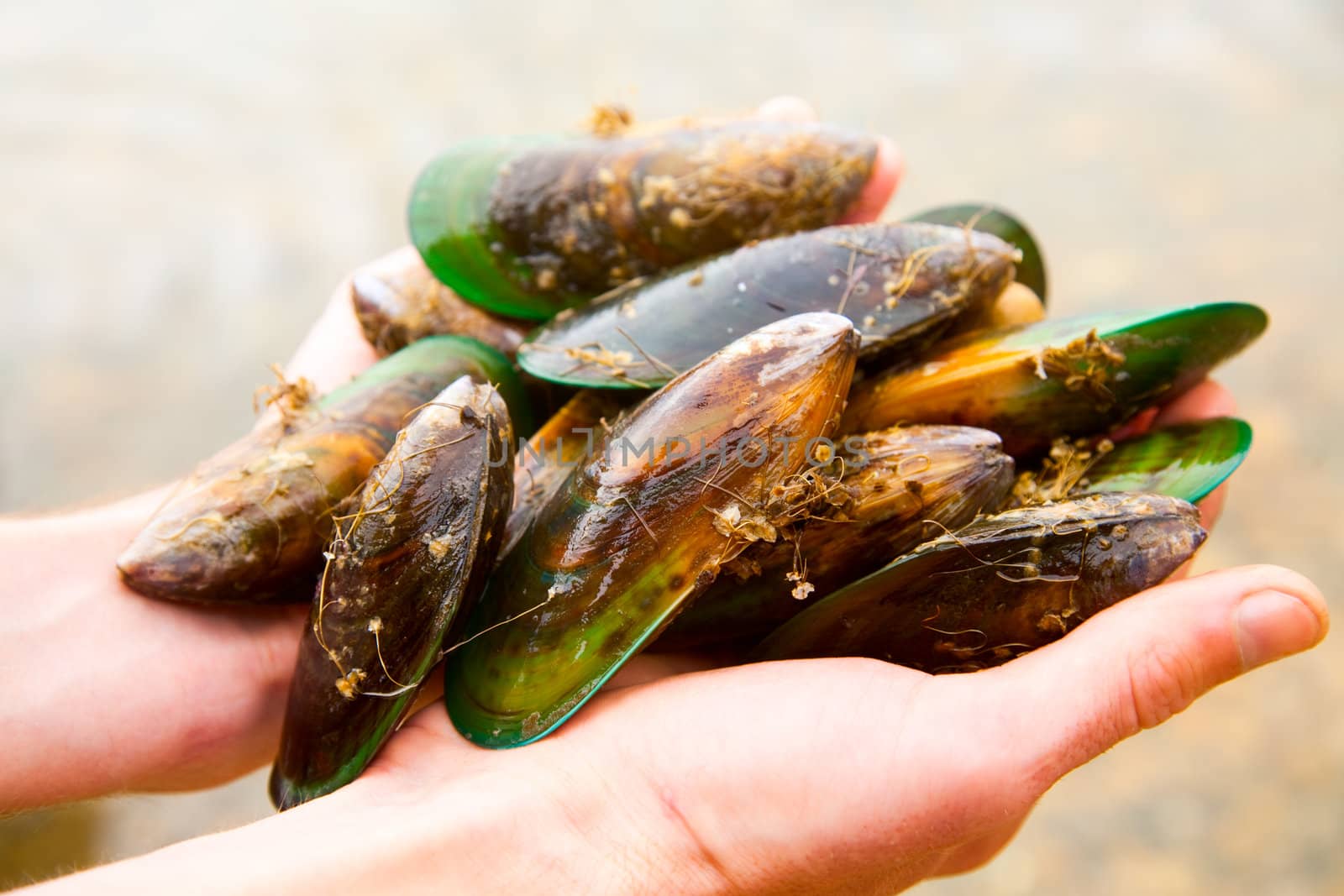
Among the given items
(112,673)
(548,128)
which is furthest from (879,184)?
(548,128)

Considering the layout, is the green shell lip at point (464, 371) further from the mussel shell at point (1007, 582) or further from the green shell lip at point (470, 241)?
the mussel shell at point (1007, 582)

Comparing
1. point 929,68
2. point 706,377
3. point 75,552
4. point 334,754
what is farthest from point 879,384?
point 929,68

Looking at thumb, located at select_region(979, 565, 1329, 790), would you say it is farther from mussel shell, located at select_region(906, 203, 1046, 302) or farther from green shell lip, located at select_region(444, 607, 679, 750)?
mussel shell, located at select_region(906, 203, 1046, 302)

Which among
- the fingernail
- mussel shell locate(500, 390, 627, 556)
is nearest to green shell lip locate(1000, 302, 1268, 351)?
the fingernail

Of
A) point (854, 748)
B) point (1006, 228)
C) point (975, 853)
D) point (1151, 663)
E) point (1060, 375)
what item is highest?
point (1006, 228)

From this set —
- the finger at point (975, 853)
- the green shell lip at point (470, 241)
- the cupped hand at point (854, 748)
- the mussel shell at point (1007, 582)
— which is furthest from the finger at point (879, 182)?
the finger at point (975, 853)

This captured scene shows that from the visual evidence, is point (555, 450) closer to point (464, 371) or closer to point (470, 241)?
point (464, 371)
